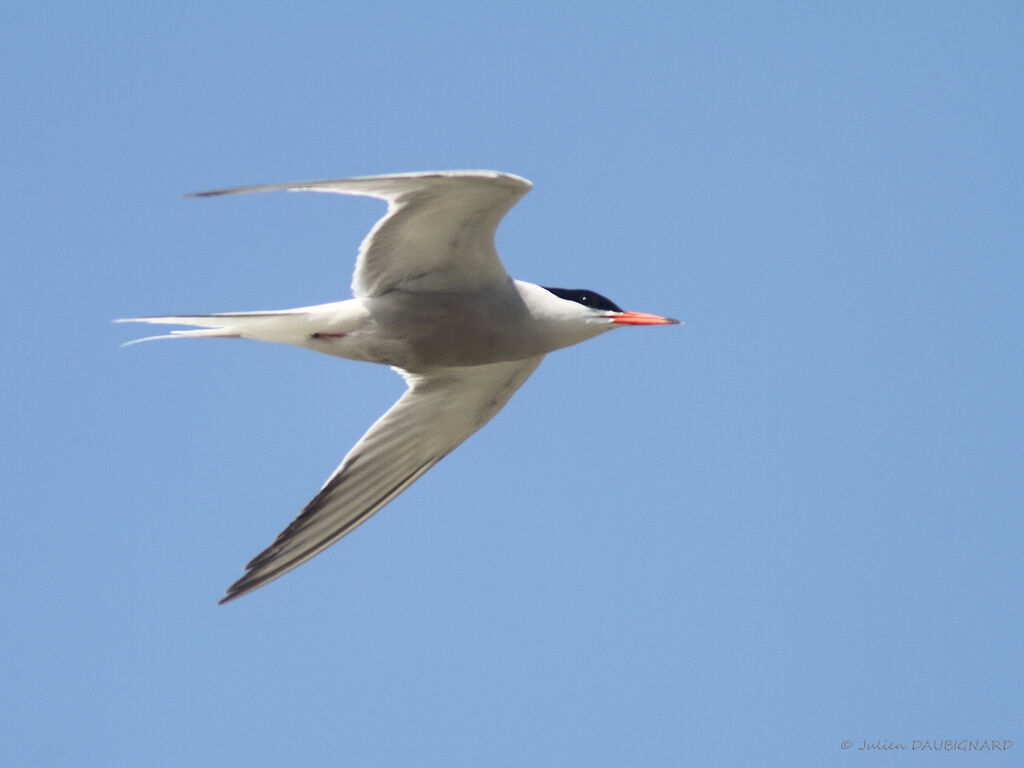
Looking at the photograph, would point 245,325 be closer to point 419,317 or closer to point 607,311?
point 419,317

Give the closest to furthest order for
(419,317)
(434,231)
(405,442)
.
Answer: (434,231) < (419,317) < (405,442)

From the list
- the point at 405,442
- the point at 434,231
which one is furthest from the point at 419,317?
the point at 405,442

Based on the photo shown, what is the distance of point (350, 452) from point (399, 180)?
2.56m

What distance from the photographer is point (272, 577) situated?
735 centimetres

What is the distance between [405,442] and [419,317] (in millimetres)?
1365

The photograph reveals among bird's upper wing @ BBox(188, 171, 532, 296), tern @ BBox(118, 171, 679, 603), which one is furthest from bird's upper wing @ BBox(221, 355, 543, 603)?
bird's upper wing @ BBox(188, 171, 532, 296)

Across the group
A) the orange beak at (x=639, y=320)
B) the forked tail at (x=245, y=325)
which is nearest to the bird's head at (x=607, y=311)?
the orange beak at (x=639, y=320)

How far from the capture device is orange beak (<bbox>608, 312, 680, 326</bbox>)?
23.0ft

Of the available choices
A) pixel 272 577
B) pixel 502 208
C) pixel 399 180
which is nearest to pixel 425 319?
pixel 502 208

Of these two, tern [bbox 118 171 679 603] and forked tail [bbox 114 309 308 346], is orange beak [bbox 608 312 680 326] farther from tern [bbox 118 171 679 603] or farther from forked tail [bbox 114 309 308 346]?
forked tail [bbox 114 309 308 346]

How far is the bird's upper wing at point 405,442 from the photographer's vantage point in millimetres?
7570

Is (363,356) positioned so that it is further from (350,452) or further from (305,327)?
(350,452)

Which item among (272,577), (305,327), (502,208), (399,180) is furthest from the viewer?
(272,577)

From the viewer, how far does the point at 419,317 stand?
6863 millimetres
